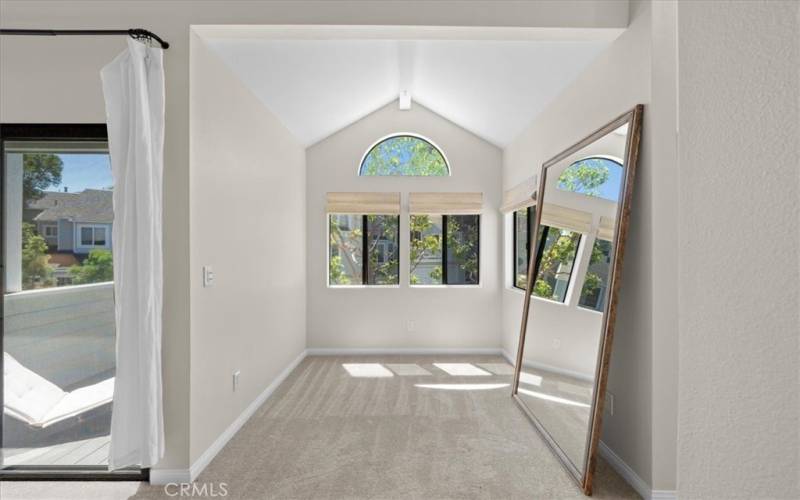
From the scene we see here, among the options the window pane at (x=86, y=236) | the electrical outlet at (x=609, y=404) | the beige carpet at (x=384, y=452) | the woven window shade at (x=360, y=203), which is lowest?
the beige carpet at (x=384, y=452)

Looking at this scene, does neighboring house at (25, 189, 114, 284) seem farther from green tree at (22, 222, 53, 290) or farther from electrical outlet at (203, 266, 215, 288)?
electrical outlet at (203, 266, 215, 288)

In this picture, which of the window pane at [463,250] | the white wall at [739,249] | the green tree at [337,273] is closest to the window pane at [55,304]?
the white wall at [739,249]

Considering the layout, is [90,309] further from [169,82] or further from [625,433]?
[625,433]

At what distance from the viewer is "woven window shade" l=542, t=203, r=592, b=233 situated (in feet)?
9.31

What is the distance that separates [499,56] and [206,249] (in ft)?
8.18

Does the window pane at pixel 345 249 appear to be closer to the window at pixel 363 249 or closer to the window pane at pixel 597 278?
the window at pixel 363 249

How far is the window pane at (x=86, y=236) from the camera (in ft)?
8.42

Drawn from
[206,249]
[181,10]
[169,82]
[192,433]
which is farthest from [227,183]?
[192,433]

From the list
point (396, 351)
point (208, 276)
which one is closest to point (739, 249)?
point (208, 276)

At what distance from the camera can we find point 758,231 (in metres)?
0.50

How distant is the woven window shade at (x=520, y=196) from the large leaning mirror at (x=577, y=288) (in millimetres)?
418

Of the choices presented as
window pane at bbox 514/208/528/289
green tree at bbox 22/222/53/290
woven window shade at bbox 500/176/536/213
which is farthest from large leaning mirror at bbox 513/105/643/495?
green tree at bbox 22/222/53/290

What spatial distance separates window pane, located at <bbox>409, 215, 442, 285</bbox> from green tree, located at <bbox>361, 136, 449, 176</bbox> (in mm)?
608

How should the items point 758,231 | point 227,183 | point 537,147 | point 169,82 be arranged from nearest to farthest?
point 758,231
point 169,82
point 227,183
point 537,147
